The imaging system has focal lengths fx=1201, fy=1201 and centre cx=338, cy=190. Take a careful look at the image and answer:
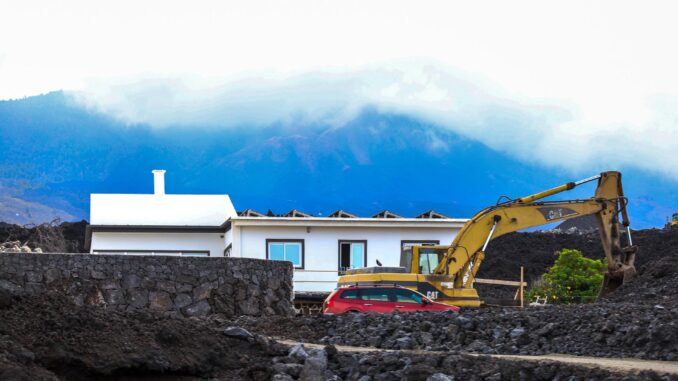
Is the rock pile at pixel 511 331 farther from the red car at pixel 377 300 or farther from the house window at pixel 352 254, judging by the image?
the house window at pixel 352 254

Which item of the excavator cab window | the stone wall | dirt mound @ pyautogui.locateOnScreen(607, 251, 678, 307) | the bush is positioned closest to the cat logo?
dirt mound @ pyautogui.locateOnScreen(607, 251, 678, 307)

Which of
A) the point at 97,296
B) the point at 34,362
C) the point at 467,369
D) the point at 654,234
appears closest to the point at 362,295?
the point at 97,296

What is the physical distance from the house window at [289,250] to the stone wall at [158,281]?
855 centimetres

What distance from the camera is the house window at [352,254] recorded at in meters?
40.3

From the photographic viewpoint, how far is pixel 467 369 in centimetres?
1588

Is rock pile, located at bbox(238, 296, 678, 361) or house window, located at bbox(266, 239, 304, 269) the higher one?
house window, located at bbox(266, 239, 304, 269)

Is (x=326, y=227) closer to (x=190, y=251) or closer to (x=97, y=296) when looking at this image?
(x=190, y=251)

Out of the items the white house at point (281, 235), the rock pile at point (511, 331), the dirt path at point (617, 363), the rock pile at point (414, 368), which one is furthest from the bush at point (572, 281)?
the rock pile at point (414, 368)

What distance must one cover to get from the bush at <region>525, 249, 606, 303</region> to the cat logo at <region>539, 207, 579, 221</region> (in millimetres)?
5264

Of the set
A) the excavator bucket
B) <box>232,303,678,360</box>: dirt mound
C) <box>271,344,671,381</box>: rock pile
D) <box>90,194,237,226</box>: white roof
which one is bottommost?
<box>271,344,671,381</box>: rock pile

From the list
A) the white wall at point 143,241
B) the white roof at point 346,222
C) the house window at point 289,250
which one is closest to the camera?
the white roof at point 346,222

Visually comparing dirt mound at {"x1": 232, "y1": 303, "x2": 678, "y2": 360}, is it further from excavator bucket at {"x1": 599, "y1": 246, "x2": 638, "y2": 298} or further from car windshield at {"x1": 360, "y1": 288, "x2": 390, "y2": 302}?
excavator bucket at {"x1": 599, "y1": 246, "x2": 638, "y2": 298}

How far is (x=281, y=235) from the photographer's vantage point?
3997 cm

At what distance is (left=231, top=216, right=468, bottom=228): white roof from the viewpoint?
129ft
